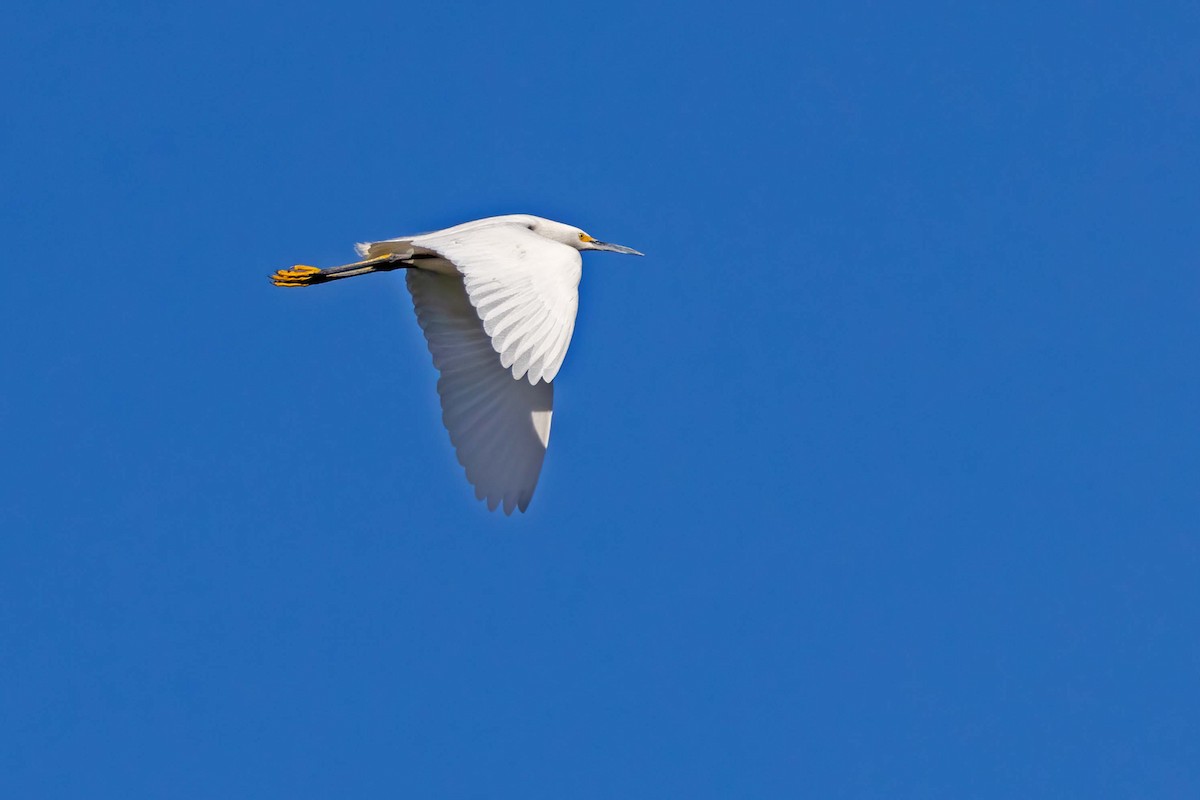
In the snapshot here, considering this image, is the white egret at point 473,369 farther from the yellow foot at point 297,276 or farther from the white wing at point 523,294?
the white wing at point 523,294

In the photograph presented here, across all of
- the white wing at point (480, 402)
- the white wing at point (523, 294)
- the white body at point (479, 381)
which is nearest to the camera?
the white wing at point (523, 294)

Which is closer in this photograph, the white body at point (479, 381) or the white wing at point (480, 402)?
the white body at point (479, 381)

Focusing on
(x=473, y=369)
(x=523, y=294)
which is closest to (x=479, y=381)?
(x=473, y=369)

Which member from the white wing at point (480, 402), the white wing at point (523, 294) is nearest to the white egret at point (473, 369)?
the white wing at point (480, 402)

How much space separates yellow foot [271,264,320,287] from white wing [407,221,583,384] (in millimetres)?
2448

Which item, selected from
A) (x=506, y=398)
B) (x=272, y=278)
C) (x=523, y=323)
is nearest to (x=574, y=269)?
(x=523, y=323)

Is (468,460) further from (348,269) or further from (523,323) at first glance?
(523,323)

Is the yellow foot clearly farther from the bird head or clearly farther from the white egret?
the bird head

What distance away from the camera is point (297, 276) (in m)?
15.9

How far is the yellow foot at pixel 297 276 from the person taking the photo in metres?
15.9

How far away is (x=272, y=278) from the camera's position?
16125 mm

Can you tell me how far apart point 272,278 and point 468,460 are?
8.62 ft

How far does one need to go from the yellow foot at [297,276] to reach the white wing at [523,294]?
8.03 ft

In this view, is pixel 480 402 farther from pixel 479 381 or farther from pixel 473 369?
pixel 473 369
